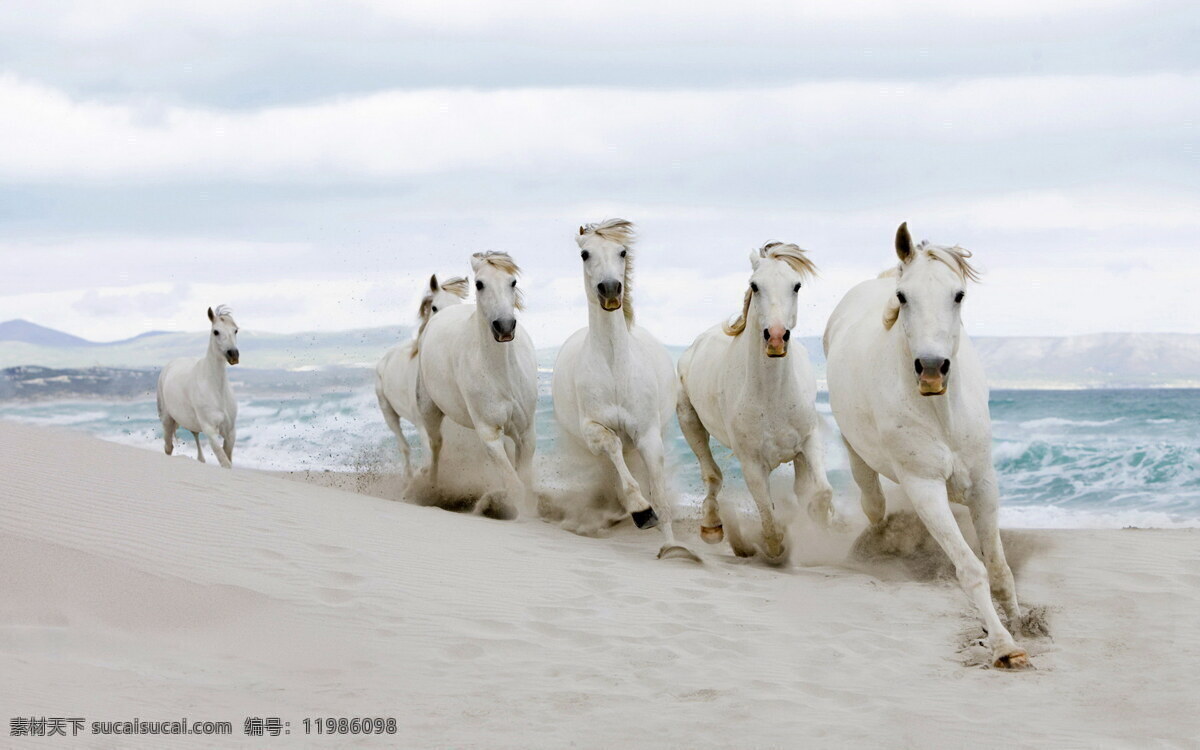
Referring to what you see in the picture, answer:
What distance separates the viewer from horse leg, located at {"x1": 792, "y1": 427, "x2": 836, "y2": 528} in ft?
26.0

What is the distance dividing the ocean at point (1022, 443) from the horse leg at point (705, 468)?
1.28 feet

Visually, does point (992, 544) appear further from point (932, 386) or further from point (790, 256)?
point (790, 256)

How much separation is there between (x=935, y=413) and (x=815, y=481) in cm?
195

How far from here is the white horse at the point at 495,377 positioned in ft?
31.8

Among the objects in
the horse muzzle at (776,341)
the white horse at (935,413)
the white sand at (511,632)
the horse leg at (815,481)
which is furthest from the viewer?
the horse leg at (815,481)

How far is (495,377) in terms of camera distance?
33.7ft

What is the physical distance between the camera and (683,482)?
2062 cm

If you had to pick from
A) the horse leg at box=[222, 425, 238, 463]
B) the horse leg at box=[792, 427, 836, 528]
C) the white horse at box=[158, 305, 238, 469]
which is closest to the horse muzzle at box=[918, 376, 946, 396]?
the horse leg at box=[792, 427, 836, 528]

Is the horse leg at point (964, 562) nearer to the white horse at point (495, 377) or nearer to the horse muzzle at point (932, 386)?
the horse muzzle at point (932, 386)

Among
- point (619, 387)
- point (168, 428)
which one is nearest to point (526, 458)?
point (619, 387)

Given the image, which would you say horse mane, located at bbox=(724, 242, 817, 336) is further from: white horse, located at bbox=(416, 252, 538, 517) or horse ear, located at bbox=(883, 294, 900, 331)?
white horse, located at bbox=(416, 252, 538, 517)

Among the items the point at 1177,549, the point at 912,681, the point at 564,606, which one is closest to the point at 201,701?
the point at 564,606

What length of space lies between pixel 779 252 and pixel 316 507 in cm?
366

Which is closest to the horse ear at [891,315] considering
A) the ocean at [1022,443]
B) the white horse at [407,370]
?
the ocean at [1022,443]
